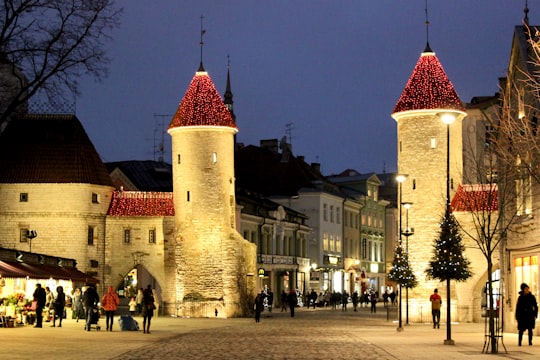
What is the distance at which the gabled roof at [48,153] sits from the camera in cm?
5644

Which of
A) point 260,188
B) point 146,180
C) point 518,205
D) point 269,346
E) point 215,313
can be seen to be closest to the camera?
point 269,346

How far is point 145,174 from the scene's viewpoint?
72812mm

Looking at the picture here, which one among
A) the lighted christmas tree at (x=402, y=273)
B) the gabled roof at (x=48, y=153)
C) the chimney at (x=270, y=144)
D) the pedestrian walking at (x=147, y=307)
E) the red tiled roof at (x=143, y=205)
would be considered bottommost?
the pedestrian walking at (x=147, y=307)

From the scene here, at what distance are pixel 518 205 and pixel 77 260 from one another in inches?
1080

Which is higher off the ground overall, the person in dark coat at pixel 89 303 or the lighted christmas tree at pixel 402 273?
the lighted christmas tree at pixel 402 273

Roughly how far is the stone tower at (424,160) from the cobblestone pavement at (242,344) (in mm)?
13787

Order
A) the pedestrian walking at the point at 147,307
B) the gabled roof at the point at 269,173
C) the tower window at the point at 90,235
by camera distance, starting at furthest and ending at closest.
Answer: the gabled roof at the point at 269,173 → the tower window at the point at 90,235 → the pedestrian walking at the point at 147,307

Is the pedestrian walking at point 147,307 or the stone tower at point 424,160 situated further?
the stone tower at point 424,160

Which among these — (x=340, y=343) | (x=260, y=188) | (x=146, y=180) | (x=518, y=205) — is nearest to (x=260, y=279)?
(x=146, y=180)

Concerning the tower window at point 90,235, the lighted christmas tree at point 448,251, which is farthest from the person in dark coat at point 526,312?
the tower window at point 90,235

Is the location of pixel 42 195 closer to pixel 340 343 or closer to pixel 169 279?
pixel 169 279

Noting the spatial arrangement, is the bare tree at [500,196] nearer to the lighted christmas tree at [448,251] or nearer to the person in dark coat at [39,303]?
the lighted christmas tree at [448,251]

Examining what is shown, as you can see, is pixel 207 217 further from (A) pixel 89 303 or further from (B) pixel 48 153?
(A) pixel 89 303

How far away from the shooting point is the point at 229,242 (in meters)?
55.4
